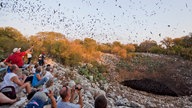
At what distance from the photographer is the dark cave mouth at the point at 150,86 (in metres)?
28.8

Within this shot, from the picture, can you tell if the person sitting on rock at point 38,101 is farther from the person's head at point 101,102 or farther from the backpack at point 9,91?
the person's head at point 101,102

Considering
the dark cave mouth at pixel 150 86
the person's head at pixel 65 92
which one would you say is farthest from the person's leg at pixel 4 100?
the dark cave mouth at pixel 150 86

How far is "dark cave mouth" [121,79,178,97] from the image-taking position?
94.6 feet

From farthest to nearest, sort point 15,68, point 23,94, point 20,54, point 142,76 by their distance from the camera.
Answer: point 142,76
point 20,54
point 23,94
point 15,68

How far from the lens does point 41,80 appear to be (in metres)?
9.26

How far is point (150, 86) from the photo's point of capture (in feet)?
103

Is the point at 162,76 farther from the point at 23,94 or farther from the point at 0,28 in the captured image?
the point at 23,94

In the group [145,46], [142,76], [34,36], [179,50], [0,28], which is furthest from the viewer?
[145,46]

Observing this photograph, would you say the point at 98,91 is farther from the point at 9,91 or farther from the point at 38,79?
the point at 9,91

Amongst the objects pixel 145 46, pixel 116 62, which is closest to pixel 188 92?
pixel 116 62

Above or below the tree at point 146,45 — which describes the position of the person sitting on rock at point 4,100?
below

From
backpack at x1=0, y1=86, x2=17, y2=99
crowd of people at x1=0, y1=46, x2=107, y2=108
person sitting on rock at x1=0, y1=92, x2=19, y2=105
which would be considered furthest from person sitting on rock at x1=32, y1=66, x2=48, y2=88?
person sitting on rock at x1=0, y1=92, x2=19, y2=105

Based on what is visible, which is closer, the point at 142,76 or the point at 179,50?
the point at 142,76

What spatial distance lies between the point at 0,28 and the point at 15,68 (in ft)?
78.9
